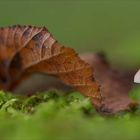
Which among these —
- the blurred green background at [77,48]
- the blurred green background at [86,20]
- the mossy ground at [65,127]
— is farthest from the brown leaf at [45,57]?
the blurred green background at [86,20]

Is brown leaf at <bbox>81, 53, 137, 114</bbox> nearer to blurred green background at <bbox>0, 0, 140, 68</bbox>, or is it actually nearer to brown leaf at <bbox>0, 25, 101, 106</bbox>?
brown leaf at <bbox>0, 25, 101, 106</bbox>

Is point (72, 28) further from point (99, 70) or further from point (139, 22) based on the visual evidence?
point (99, 70)

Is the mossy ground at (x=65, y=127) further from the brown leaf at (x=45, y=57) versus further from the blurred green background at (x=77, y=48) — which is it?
the brown leaf at (x=45, y=57)

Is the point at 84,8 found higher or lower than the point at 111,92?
higher

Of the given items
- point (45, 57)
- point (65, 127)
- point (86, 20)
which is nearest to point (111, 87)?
point (45, 57)

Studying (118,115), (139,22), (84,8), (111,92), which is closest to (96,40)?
(139,22)

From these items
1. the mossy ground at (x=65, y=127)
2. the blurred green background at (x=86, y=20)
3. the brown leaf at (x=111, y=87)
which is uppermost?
the blurred green background at (x=86, y=20)

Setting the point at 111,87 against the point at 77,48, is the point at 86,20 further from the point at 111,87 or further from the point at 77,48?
the point at 111,87
